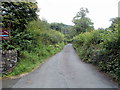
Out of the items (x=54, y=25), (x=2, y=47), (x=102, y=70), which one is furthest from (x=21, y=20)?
(x=54, y=25)

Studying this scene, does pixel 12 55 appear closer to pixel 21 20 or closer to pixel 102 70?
pixel 21 20

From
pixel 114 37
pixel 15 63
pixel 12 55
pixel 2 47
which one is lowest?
pixel 15 63

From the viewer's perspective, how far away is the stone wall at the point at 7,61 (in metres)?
5.26

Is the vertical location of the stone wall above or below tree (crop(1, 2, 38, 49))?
below

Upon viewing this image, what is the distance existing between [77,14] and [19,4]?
69.3ft

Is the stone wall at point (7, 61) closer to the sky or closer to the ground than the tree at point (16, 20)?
closer to the ground

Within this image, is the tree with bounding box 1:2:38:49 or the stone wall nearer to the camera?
the stone wall

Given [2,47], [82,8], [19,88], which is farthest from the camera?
[82,8]

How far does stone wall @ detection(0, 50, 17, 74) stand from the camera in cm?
526

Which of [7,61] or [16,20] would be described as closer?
[7,61]

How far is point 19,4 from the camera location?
→ 7512 millimetres

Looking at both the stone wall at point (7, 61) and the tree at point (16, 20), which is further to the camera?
the tree at point (16, 20)

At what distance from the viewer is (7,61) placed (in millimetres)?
5367

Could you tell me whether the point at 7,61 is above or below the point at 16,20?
below
